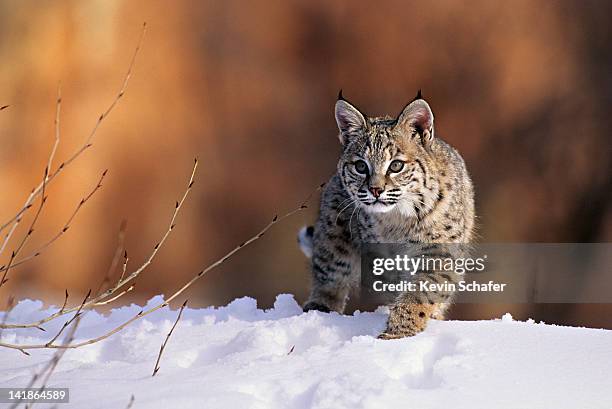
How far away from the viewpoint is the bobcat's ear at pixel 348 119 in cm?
429

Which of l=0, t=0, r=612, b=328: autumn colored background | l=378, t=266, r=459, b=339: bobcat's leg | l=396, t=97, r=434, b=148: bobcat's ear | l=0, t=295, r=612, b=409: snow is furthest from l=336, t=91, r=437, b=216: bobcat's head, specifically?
l=0, t=0, r=612, b=328: autumn colored background

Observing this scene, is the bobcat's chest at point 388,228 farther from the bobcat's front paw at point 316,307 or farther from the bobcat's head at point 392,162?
the bobcat's front paw at point 316,307

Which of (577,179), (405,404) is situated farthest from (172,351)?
(577,179)

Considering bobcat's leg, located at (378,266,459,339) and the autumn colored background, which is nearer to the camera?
bobcat's leg, located at (378,266,459,339)

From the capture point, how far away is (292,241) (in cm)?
963

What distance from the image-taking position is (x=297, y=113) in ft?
32.3

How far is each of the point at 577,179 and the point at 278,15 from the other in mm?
4056

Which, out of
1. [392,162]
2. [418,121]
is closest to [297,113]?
[418,121]

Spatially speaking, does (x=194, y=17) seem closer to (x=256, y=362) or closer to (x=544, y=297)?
(x=544, y=297)

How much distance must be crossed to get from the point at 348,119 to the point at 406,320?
1.16 meters

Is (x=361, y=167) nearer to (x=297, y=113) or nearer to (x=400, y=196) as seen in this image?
(x=400, y=196)

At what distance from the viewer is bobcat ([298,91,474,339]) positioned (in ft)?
13.1

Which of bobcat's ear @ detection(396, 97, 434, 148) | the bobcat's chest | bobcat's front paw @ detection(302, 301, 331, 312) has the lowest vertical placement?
bobcat's front paw @ detection(302, 301, 331, 312)

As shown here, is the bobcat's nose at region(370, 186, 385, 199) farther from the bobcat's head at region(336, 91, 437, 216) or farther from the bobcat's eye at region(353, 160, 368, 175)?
the bobcat's eye at region(353, 160, 368, 175)
